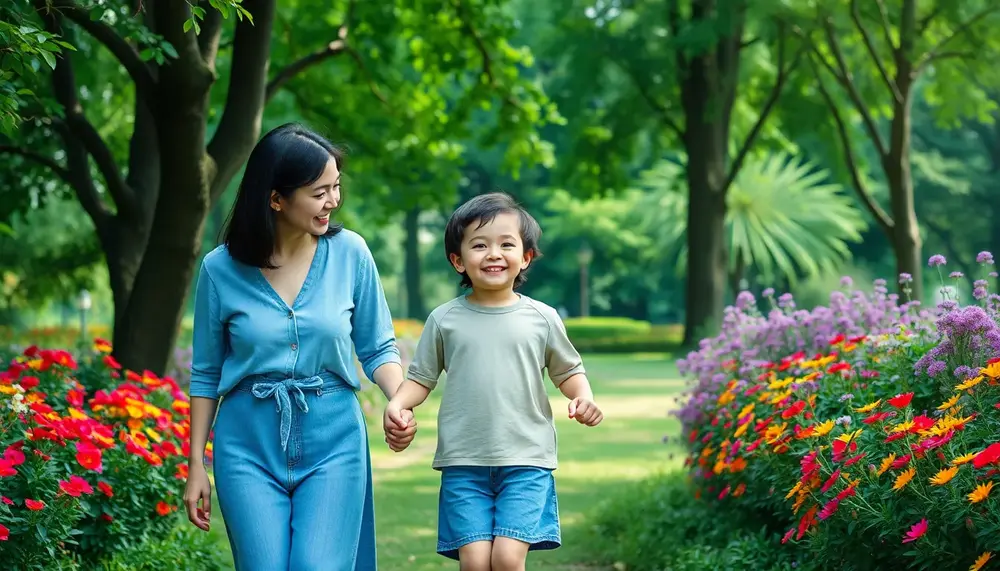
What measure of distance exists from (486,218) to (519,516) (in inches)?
35.3

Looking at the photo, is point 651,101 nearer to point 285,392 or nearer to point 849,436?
point 849,436

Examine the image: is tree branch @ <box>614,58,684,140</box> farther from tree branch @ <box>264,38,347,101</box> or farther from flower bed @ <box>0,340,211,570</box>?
flower bed @ <box>0,340,211,570</box>

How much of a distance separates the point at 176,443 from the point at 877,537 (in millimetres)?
3689

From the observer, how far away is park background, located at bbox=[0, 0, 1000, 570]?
5145 mm

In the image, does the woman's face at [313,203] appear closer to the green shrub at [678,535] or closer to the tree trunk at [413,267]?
the green shrub at [678,535]

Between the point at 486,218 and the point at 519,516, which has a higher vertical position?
the point at 486,218

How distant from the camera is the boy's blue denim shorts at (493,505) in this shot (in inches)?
151

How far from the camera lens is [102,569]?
215 inches

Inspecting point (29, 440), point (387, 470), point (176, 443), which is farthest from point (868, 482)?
point (387, 470)

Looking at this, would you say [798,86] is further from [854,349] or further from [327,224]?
[327,224]

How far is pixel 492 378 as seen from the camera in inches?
154

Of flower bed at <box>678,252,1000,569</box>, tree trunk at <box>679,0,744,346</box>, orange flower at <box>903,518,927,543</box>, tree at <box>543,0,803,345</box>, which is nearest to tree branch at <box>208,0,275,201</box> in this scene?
flower bed at <box>678,252,1000,569</box>

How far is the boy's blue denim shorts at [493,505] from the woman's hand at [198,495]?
2.21 feet

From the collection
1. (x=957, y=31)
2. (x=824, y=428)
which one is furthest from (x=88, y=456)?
(x=957, y=31)
